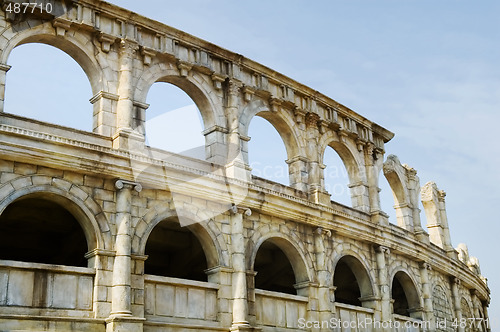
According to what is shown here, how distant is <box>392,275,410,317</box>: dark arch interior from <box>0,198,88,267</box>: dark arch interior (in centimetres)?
1166

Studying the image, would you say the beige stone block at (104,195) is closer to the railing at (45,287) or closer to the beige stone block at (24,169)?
the beige stone block at (24,169)

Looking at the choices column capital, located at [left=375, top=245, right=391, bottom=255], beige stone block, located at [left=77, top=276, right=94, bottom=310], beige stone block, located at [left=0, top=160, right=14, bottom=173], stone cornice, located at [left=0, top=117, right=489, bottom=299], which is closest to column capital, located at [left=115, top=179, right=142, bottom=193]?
stone cornice, located at [left=0, top=117, right=489, bottom=299]

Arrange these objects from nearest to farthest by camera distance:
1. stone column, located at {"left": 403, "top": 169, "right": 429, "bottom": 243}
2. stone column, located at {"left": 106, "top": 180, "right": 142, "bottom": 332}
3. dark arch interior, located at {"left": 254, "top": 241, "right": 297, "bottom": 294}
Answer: stone column, located at {"left": 106, "top": 180, "right": 142, "bottom": 332} < dark arch interior, located at {"left": 254, "top": 241, "right": 297, "bottom": 294} < stone column, located at {"left": 403, "top": 169, "right": 429, "bottom": 243}

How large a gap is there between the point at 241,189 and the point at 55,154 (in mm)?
5133

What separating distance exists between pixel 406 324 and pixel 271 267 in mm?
5126

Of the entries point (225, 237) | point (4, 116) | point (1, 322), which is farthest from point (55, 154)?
point (225, 237)

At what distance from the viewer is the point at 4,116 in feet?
45.2

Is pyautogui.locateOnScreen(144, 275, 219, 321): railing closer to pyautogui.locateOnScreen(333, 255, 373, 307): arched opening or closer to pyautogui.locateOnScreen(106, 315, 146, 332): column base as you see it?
pyautogui.locateOnScreen(106, 315, 146, 332): column base

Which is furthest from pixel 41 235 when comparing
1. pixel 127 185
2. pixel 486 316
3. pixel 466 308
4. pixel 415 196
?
pixel 486 316

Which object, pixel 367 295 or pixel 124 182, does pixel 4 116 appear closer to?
pixel 124 182

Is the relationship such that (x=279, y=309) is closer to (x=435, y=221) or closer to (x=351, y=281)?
(x=351, y=281)

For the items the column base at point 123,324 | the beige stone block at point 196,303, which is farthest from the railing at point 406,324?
the column base at point 123,324

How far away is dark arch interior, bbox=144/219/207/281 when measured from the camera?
60.0ft

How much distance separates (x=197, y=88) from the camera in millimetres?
17609
